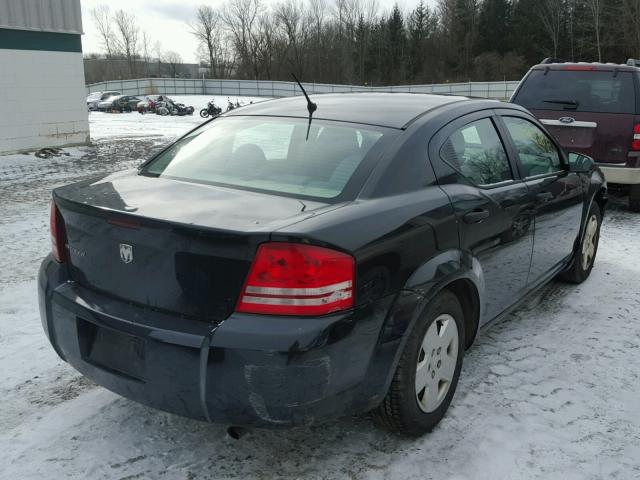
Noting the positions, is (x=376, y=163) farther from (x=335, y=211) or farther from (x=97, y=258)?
(x=97, y=258)

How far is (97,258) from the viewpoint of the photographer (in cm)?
254

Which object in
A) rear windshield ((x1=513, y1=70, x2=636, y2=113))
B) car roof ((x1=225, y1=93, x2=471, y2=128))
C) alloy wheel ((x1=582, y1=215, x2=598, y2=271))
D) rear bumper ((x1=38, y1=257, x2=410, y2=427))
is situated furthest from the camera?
rear windshield ((x1=513, y1=70, x2=636, y2=113))

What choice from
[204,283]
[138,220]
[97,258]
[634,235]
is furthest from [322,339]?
[634,235]

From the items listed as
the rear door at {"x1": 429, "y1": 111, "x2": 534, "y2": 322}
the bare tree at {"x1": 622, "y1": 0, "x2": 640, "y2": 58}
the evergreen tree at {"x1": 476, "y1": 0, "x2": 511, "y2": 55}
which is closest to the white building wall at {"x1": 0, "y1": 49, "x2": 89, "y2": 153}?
the rear door at {"x1": 429, "y1": 111, "x2": 534, "y2": 322}

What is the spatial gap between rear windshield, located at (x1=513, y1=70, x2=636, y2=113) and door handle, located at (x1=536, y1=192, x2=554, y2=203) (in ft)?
12.7

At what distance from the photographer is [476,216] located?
10.0ft

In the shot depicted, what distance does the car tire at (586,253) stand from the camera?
192 inches

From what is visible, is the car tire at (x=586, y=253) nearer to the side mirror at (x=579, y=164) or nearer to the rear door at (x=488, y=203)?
the side mirror at (x=579, y=164)

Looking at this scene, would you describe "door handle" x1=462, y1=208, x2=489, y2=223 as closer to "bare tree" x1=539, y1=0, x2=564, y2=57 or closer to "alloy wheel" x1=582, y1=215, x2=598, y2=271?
"alloy wheel" x1=582, y1=215, x2=598, y2=271

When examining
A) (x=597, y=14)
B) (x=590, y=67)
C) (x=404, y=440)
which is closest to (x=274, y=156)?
(x=404, y=440)

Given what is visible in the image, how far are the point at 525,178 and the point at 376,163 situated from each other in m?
1.45

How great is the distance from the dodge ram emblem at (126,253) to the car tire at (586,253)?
368 centimetres

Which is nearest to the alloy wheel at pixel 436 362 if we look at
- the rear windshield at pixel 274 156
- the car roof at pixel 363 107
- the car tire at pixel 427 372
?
the car tire at pixel 427 372

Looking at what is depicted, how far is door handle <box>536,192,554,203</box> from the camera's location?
3786mm
